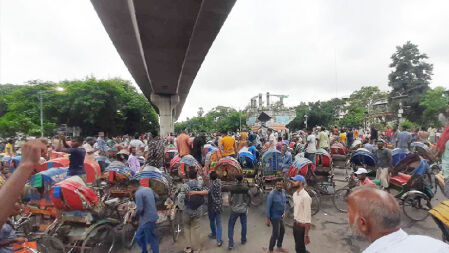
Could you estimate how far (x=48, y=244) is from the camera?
421 cm

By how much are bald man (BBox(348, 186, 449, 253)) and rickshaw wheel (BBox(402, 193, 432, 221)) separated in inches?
235

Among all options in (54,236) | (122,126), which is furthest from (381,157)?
(122,126)

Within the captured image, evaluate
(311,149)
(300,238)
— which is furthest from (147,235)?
(311,149)

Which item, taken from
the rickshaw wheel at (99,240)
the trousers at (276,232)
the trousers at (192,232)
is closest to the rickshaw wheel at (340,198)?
the trousers at (276,232)

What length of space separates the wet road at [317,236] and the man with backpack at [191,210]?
0.37m

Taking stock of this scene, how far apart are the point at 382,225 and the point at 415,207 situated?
672cm

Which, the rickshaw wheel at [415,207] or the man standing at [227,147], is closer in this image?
the rickshaw wheel at [415,207]

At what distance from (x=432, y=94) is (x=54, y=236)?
4221 cm

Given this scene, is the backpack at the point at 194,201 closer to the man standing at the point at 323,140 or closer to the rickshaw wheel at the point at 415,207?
the rickshaw wheel at the point at 415,207

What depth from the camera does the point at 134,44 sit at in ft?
32.5

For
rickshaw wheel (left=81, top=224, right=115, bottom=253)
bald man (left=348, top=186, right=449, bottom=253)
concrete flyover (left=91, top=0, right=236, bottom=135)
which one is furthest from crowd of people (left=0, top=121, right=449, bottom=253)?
concrete flyover (left=91, top=0, right=236, bottom=135)

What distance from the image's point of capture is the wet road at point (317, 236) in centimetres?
479

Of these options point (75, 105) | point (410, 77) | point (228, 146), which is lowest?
point (228, 146)

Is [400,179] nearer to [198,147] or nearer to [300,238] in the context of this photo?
[300,238]
